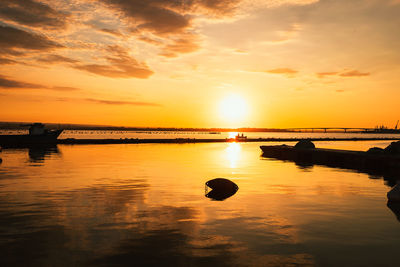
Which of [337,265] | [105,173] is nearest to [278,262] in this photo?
[337,265]

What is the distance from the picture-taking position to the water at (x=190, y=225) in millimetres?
11523

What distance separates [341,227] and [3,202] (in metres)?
19.0

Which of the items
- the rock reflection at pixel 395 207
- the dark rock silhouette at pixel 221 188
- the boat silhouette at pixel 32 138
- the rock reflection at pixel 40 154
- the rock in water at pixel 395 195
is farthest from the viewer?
the boat silhouette at pixel 32 138

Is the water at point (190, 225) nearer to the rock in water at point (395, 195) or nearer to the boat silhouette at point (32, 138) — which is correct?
the rock in water at point (395, 195)

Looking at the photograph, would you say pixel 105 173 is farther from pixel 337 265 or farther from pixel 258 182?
pixel 337 265

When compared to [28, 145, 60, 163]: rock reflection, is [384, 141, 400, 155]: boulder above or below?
above

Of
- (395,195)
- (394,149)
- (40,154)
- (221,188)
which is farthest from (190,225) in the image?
(40,154)

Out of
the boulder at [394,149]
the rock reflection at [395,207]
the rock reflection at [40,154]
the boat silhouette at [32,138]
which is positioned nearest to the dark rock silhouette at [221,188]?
the rock reflection at [395,207]

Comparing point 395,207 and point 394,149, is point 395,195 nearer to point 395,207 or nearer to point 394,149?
point 395,207

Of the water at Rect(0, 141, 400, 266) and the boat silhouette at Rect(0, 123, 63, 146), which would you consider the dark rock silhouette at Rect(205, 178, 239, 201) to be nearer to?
the water at Rect(0, 141, 400, 266)

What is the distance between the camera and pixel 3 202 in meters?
20.1

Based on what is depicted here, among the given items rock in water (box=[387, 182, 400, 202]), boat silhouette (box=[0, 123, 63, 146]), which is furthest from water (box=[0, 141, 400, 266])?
boat silhouette (box=[0, 123, 63, 146])

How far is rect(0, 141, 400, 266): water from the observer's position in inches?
454

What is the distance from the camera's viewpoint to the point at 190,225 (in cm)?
1568
